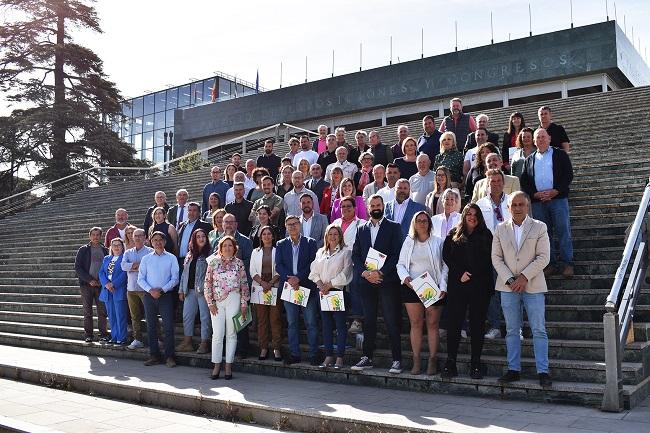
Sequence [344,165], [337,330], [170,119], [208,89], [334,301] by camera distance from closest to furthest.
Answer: [334,301]
[337,330]
[344,165]
[208,89]
[170,119]

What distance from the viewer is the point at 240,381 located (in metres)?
7.77

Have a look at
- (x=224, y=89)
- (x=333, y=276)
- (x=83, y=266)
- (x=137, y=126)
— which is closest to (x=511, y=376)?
(x=333, y=276)

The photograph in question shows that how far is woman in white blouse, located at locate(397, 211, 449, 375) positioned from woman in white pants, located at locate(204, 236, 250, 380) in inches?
93.0

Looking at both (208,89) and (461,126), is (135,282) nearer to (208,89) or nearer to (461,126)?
(461,126)

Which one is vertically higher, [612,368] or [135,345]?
[612,368]

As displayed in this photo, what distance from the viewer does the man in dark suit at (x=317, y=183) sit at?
1004cm

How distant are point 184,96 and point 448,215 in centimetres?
5036

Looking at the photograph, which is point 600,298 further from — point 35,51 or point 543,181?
point 35,51

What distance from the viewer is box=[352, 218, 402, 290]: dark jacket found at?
7.14m

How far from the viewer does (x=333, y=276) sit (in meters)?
7.50

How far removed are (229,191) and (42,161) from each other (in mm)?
23463

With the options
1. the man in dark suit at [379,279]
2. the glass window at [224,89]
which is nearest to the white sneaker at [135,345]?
the man in dark suit at [379,279]

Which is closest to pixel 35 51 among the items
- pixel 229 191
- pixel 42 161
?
pixel 42 161

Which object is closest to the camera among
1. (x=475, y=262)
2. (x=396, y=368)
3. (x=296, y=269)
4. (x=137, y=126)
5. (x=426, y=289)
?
(x=475, y=262)
